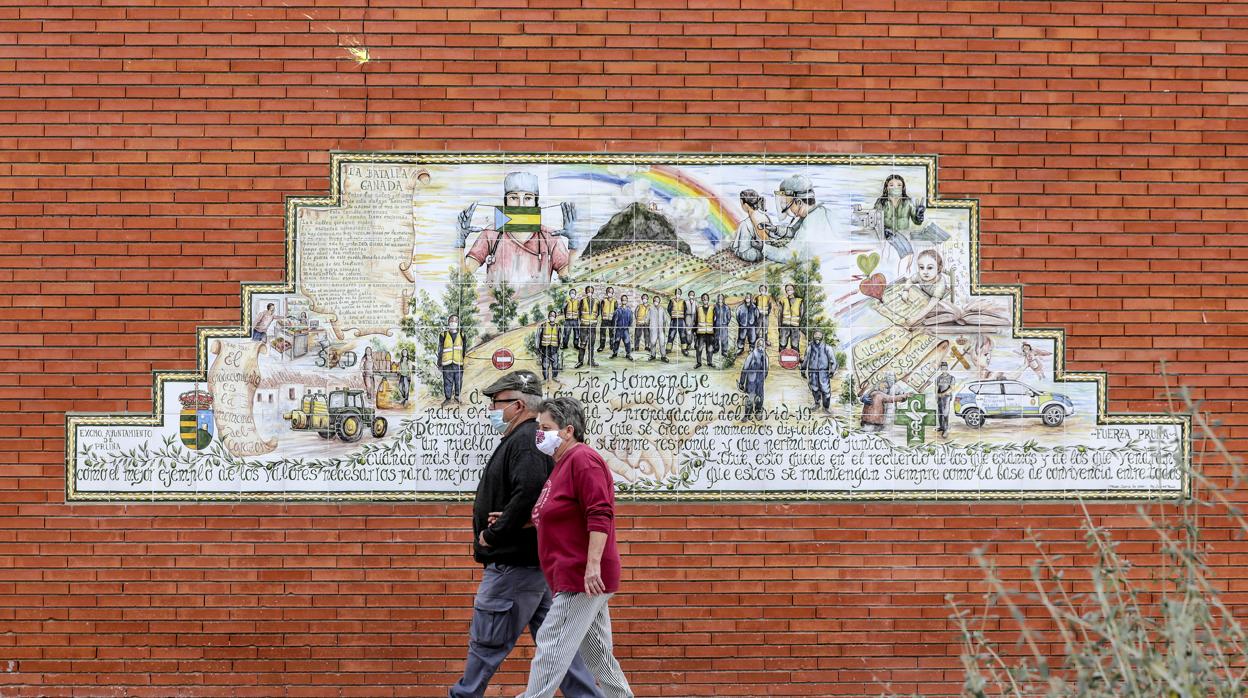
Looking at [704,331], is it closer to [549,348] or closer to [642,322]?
[642,322]

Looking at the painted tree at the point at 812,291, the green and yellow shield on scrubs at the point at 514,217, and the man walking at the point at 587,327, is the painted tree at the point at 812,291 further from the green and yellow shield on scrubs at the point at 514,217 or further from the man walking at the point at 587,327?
the green and yellow shield on scrubs at the point at 514,217

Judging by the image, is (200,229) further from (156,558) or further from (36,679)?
(36,679)

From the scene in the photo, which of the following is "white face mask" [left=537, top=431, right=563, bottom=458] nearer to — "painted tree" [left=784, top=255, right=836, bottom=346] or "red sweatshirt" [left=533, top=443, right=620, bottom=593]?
"red sweatshirt" [left=533, top=443, right=620, bottom=593]

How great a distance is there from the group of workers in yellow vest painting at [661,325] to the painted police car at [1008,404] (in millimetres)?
1010

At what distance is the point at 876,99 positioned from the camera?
6629 millimetres

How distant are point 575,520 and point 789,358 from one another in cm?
186

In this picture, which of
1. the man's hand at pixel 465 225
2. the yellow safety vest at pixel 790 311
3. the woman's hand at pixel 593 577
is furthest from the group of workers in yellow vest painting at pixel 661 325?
the woman's hand at pixel 593 577

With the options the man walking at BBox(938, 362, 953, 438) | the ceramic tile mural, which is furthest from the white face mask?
the man walking at BBox(938, 362, 953, 438)

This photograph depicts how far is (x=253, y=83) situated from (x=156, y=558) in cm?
271

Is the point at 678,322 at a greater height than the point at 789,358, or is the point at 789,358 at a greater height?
the point at 678,322

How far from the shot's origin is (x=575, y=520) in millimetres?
5324

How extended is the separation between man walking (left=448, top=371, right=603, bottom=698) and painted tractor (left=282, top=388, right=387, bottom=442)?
107cm

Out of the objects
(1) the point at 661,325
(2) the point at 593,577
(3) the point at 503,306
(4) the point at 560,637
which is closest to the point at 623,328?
(1) the point at 661,325

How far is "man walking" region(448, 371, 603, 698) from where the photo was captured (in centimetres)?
561
